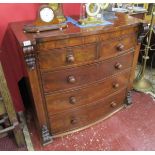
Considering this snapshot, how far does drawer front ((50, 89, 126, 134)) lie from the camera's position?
142cm

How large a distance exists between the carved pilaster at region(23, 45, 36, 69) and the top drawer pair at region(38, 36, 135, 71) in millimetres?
50

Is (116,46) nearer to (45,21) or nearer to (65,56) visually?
(65,56)

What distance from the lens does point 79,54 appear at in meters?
1.16

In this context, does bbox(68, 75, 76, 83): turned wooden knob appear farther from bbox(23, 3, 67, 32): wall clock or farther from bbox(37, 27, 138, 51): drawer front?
bbox(23, 3, 67, 32): wall clock

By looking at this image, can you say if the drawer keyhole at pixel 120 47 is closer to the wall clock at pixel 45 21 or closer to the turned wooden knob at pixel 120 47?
the turned wooden knob at pixel 120 47

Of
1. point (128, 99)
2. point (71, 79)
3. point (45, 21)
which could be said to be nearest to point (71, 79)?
point (71, 79)

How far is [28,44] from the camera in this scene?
96 cm

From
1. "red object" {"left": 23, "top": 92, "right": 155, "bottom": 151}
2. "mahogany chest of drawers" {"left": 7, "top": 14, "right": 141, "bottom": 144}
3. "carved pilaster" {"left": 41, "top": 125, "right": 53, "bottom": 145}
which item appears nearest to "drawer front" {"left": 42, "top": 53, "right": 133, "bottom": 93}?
"mahogany chest of drawers" {"left": 7, "top": 14, "right": 141, "bottom": 144}

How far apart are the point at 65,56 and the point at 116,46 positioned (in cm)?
43

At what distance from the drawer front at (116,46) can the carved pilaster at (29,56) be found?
1.61ft

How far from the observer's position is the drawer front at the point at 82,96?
1.29 metres

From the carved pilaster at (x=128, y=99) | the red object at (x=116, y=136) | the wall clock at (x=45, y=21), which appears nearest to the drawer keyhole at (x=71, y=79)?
the wall clock at (x=45, y=21)

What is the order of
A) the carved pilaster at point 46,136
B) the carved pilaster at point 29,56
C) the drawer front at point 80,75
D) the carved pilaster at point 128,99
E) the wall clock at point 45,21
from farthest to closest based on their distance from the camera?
the carved pilaster at point 128,99
the carved pilaster at point 46,136
the drawer front at point 80,75
the wall clock at point 45,21
the carved pilaster at point 29,56

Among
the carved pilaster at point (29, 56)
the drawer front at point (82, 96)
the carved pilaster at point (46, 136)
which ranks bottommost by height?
the carved pilaster at point (46, 136)
